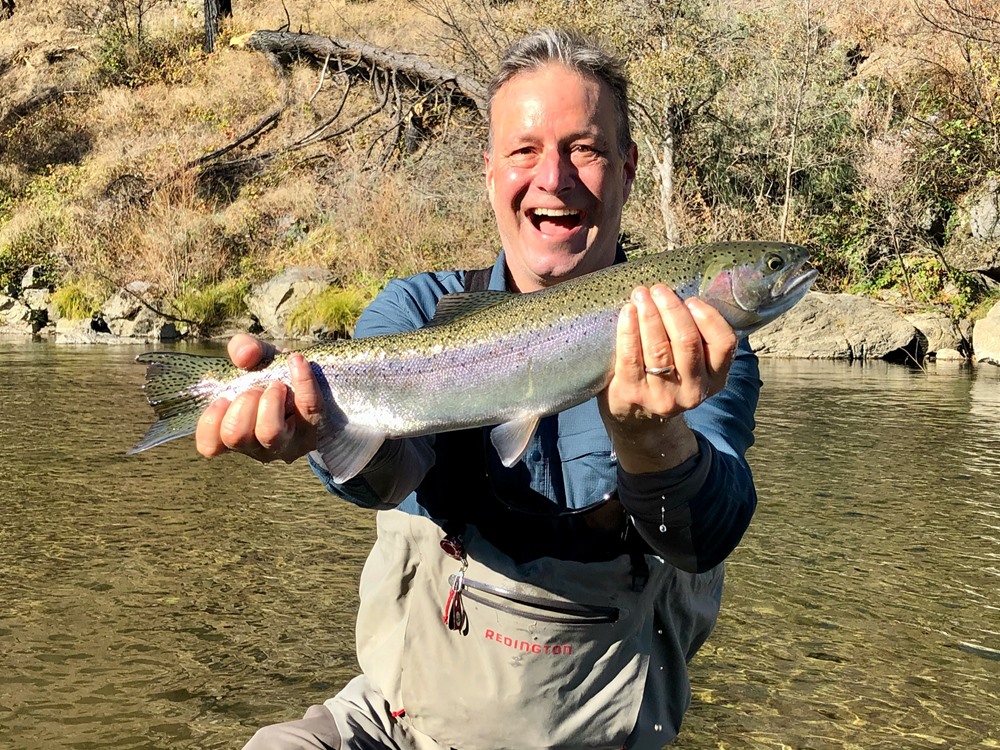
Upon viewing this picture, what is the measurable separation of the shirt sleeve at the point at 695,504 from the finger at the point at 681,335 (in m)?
0.25

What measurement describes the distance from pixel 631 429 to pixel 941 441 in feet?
27.2

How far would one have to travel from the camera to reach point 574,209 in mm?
3264

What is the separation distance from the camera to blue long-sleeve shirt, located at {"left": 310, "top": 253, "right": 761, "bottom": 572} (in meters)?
2.51

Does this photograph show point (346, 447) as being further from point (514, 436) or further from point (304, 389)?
point (514, 436)

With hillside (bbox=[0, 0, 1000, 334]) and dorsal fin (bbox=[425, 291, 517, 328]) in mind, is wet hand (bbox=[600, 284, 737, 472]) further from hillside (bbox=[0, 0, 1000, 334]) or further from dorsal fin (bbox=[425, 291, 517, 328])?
hillside (bbox=[0, 0, 1000, 334])

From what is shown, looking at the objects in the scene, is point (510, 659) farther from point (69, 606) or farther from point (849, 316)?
point (849, 316)

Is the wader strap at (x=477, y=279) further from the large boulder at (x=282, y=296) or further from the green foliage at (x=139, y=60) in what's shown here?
the green foliage at (x=139, y=60)

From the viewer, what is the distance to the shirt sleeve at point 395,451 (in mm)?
2711

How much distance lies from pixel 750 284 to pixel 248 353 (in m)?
1.32

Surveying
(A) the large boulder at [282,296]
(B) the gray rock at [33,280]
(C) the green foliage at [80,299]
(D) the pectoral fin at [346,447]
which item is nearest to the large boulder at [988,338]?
(A) the large boulder at [282,296]

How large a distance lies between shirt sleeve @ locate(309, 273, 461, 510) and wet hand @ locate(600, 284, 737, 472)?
25.3 inches

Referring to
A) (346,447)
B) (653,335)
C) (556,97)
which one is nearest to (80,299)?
(556,97)

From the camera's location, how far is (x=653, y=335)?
2.38 meters

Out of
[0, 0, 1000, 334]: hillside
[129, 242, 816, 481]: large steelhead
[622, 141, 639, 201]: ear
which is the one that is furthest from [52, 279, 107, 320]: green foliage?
[129, 242, 816, 481]: large steelhead
